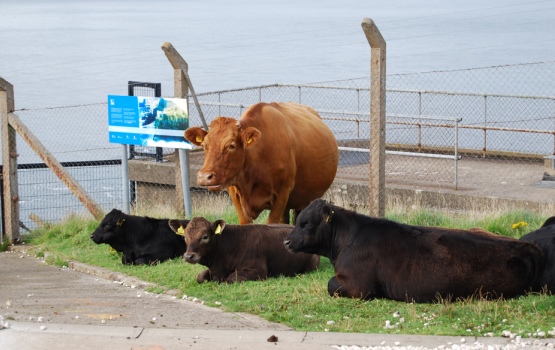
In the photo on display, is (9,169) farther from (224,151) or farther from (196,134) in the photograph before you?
(224,151)

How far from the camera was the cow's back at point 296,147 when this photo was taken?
1276 cm

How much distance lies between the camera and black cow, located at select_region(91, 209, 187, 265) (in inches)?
507

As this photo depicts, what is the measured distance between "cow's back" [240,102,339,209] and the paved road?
2459mm

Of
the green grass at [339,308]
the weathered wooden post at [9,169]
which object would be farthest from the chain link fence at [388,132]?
the green grass at [339,308]

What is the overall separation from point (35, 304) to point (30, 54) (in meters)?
98.8

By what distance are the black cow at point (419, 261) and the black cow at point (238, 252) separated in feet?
2.87

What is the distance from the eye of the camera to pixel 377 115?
1314 cm

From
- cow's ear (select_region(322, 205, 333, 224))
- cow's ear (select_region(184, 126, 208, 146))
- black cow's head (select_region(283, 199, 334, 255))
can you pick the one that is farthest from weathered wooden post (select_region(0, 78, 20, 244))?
cow's ear (select_region(322, 205, 333, 224))

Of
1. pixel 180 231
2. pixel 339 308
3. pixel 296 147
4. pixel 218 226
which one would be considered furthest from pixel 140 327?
pixel 296 147

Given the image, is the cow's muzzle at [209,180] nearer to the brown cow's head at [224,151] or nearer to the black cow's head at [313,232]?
the brown cow's head at [224,151]

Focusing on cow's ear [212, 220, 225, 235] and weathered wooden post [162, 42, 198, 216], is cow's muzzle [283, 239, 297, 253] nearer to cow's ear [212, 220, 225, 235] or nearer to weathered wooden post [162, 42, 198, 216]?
cow's ear [212, 220, 225, 235]

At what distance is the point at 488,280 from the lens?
386 inches

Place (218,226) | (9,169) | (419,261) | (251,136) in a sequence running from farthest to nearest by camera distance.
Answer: (9,169) → (251,136) → (218,226) → (419,261)

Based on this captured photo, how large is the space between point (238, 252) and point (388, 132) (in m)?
25.5
